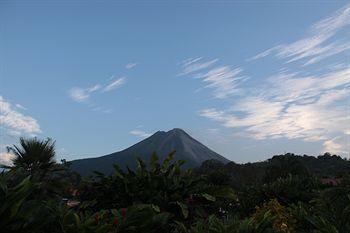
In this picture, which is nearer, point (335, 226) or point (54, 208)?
point (54, 208)

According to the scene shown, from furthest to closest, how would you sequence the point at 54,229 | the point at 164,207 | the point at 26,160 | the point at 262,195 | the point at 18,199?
1. the point at 26,160
2. the point at 262,195
3. the point at 164,207
4. the point at 54,229
5. the point at 18,199

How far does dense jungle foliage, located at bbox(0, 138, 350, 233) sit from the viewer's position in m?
5.89

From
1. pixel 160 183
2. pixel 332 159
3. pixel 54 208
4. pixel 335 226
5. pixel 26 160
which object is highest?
pixel 332 159

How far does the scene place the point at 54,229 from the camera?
19.9ft

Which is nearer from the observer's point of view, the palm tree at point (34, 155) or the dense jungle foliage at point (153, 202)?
the dense jungle foliage at point (153, 202)

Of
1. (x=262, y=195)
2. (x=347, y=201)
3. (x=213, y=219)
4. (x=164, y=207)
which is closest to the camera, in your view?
(x=213, y=219)

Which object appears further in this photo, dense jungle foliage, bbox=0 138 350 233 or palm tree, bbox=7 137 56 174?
palm tree, bbox=7 137 56 174

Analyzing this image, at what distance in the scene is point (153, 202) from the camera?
1118 cm

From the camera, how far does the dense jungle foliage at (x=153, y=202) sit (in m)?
5.89

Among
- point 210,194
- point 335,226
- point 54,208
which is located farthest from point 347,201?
point 54,208

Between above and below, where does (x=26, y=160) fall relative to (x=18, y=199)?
above

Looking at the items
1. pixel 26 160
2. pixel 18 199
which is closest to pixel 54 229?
pixel 18 199

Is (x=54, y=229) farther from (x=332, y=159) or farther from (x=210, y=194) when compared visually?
(x=332, y=159)

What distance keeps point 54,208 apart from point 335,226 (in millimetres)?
4899
